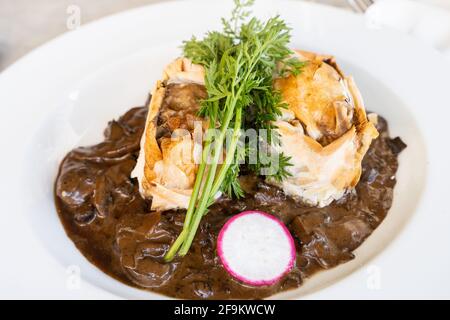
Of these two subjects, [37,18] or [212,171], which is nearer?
[212,171]

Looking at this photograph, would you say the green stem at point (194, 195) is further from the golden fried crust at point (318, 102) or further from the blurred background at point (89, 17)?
the blurred background at point (89, 17)

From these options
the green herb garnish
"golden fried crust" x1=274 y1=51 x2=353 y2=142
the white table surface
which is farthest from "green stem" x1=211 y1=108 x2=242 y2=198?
the white table surface

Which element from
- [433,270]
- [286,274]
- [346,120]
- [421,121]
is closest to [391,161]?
[421,121]

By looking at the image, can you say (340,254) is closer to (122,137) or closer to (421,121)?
(421,121)

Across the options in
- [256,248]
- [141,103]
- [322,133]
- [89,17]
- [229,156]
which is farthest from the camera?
[89,17]

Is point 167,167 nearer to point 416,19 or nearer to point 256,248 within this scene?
point 256,248

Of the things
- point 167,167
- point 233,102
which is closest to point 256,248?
point 167,167
